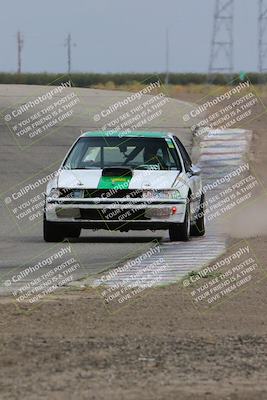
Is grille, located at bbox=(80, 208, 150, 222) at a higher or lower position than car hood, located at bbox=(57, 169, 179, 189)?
lower

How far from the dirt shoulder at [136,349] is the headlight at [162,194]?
6.14 metres

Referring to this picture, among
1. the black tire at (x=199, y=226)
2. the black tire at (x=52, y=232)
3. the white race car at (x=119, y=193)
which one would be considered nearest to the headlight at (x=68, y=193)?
the white race car at (x=119, y=193)

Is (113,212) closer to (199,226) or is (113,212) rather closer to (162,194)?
(162,194)

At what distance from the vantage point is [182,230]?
18219mm

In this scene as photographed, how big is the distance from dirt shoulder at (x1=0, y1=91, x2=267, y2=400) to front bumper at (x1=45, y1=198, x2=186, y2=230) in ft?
19.7

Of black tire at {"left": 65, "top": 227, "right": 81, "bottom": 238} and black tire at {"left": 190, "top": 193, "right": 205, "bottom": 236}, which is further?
black tire at {"left": 190, "top": 193, "right": 205, "bottom": 236}

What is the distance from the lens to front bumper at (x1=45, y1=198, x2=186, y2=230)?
17891 millimetres

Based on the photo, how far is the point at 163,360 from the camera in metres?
8.35

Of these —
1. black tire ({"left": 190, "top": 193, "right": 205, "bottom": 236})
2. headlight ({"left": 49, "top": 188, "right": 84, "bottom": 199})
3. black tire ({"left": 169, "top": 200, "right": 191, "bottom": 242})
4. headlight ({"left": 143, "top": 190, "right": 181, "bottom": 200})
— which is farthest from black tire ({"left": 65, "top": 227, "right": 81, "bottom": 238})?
black tire ({"left": 190, "top": 193, "right": 205, "bottom": 236})

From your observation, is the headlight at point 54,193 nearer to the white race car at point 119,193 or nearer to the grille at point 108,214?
the white race car at point 119,193

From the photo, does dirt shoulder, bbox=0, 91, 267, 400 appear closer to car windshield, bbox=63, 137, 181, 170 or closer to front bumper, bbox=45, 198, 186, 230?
front bumper, bbox=45, 198, 186, 230

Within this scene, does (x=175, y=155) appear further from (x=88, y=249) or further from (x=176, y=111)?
(x=176, y=111)

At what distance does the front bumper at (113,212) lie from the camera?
17891 millimetres

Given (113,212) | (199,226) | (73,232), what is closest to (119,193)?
(113,212)
